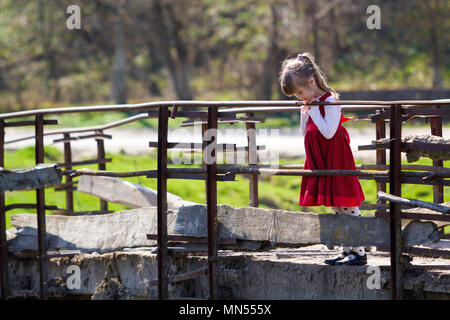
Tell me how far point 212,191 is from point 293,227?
2.06 feet

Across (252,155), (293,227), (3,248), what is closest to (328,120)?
(293,227)

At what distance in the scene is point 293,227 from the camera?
223 inches

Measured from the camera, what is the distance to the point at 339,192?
541cm

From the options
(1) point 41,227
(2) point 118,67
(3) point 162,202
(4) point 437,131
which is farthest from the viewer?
(2) point 118,67

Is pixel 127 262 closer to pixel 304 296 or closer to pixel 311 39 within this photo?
pixel 304 296

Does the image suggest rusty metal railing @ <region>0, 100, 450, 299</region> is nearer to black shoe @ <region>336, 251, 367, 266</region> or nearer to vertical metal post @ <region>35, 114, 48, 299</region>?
vertical metal post @ <region>35, 114, 48, 299</region>

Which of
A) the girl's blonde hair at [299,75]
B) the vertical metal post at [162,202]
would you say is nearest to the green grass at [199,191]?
the vertical metal post at [162,202]

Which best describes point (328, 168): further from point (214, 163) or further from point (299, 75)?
point (214, 163)

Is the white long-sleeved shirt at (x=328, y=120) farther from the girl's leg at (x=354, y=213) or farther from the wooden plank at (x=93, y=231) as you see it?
the wooden plank at (x=93, y=231)

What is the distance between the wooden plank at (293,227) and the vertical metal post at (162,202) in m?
0.15

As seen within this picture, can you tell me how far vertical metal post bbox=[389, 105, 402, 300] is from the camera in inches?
204

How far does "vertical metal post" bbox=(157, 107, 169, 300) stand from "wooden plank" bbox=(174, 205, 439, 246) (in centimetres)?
15

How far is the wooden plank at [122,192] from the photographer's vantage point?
7270 mm
